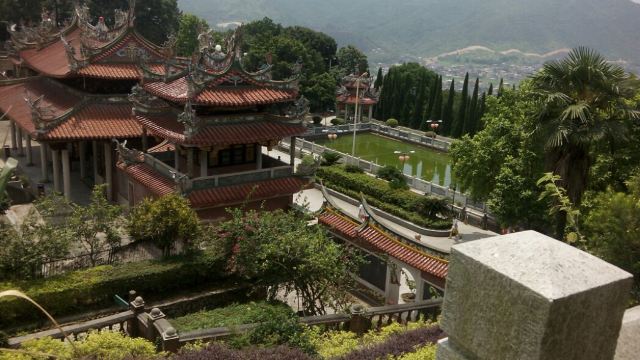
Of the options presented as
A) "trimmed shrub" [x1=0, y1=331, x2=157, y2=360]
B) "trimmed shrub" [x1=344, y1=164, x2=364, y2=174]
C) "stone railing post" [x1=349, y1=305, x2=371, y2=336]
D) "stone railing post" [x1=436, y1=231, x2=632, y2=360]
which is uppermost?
"stone railing post" [x1=436, y1=231, x2=632, y2=360]

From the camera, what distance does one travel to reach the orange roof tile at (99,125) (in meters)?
21.8

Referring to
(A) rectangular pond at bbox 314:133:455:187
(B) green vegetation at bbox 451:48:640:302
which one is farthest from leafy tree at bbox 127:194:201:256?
(A) rectangular pond at bbox 314:133:455:187

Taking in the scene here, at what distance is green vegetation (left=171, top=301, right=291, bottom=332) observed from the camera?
38.9ft

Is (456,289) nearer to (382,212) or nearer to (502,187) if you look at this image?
(502,187)

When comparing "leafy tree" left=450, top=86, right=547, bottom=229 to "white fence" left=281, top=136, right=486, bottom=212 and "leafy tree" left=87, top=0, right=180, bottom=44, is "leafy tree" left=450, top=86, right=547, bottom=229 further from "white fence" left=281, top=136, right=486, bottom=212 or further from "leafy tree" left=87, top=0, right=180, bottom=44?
"leafy tree" left=87, top=0, right=180, bottom=44

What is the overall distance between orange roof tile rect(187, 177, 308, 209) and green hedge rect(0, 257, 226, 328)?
335 centimetres

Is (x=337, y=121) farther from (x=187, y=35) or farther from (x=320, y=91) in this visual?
(x=187, y=35)

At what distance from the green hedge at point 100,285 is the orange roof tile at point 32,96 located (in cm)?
1125

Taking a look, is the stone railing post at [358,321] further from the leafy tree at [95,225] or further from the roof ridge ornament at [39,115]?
the roof ridge ornament at [39,115]

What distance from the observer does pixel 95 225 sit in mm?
14852

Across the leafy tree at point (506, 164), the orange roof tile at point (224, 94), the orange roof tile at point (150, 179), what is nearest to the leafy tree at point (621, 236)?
the leafy tree at point (506, 164)

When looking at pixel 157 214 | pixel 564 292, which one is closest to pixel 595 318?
pixel 564 292

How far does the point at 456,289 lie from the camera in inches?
96.7

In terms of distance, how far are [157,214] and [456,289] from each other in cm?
1345
